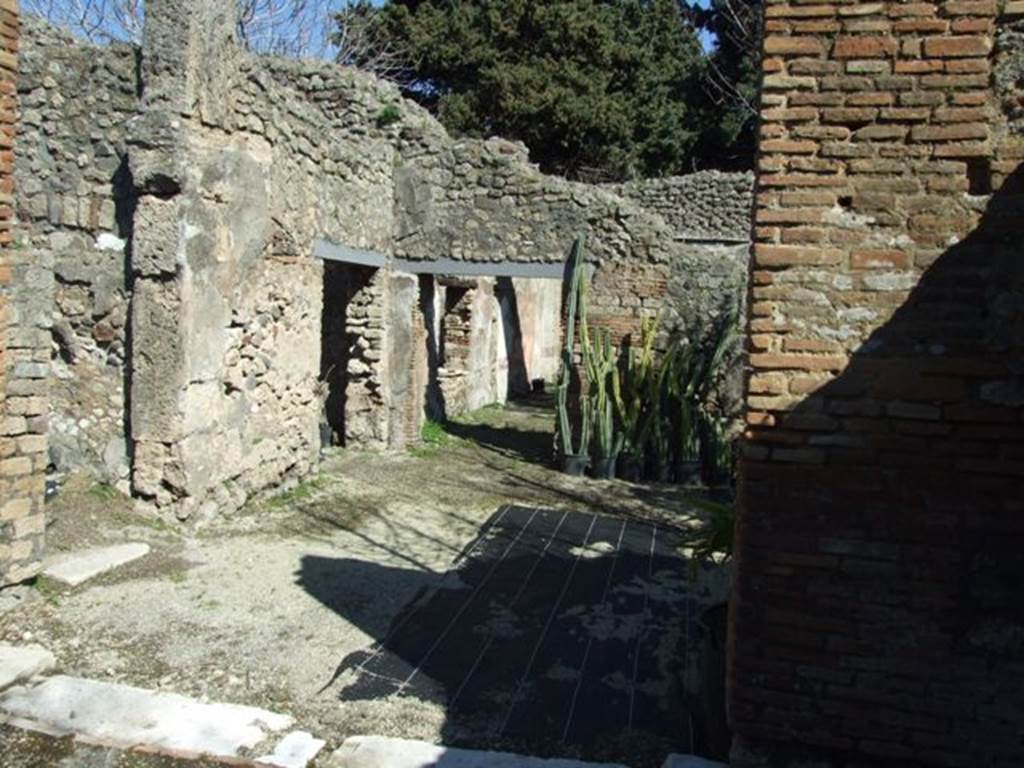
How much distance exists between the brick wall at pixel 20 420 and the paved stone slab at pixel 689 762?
3528mm

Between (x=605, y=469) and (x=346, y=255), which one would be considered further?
(x=605, y=469)

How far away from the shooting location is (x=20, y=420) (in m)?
4.70

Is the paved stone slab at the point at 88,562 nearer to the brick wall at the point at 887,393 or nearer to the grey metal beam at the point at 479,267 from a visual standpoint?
the brick wall at the point at 887,393

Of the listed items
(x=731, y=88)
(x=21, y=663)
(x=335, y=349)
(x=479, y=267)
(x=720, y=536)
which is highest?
(x=731, y=88)

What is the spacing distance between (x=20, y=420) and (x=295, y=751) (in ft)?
8.03

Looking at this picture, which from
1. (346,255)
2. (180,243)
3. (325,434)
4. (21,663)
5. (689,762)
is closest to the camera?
(689,762)

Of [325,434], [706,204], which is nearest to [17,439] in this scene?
[325,434]

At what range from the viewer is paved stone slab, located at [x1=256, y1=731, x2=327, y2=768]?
3451 mm

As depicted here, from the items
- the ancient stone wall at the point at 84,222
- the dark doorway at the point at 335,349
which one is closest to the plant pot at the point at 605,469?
the dark doorway at the point at 335,349

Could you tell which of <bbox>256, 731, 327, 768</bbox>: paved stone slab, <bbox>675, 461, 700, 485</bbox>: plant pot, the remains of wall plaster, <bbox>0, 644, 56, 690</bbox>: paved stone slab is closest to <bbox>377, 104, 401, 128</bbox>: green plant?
the remains of wall plaster

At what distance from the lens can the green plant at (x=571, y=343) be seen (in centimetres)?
969

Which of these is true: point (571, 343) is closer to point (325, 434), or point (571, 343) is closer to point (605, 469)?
point (605, 469)

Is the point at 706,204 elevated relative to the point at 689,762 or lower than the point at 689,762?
elevated

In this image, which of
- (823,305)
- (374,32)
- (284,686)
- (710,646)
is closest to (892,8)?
(823,305)
